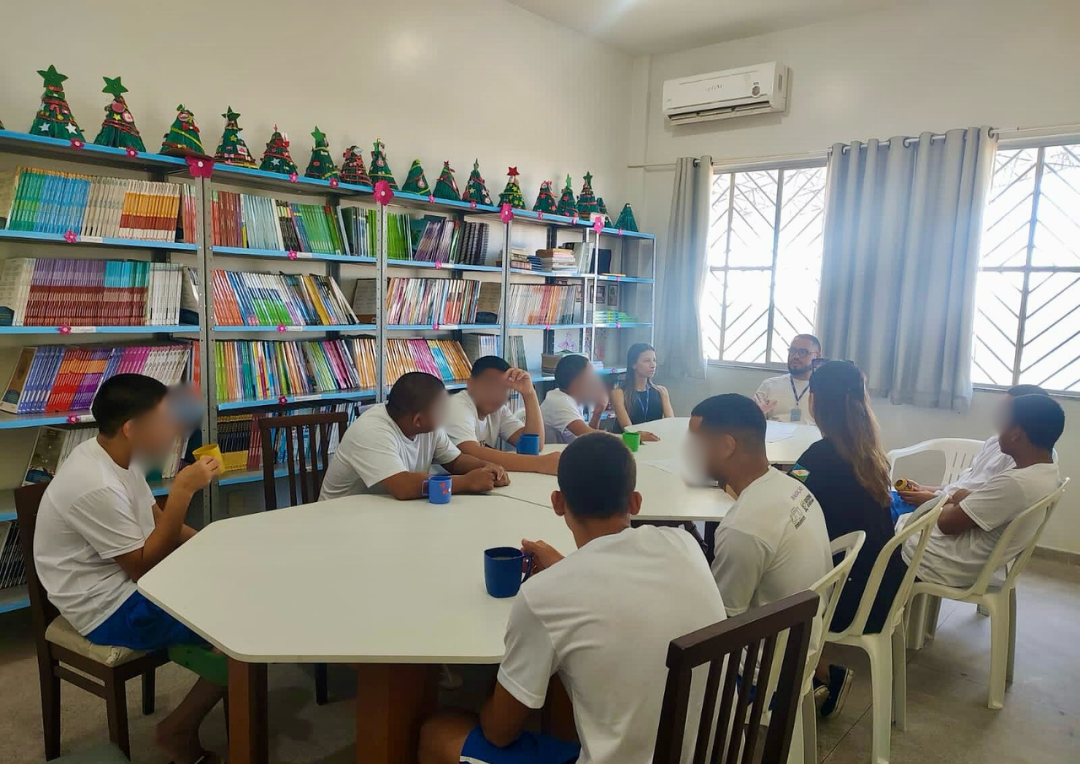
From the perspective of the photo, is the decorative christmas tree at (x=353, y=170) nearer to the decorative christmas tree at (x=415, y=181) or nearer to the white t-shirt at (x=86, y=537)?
the decorative christmas tree at (x=415, y=181)

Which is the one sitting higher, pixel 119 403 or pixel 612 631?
pixel 119 403

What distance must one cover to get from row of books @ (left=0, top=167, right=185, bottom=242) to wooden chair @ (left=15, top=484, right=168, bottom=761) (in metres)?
1.30

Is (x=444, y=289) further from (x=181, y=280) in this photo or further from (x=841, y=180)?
(x=841, y=180)

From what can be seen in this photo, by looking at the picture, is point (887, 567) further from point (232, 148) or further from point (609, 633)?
point (232, 148)

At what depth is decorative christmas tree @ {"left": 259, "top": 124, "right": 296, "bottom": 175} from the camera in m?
3.42

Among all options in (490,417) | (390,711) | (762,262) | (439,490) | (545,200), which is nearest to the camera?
(390,711)

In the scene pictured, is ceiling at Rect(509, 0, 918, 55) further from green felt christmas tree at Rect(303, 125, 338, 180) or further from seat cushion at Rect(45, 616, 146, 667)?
seat cushion at Rect(45, 616, 146, 667)

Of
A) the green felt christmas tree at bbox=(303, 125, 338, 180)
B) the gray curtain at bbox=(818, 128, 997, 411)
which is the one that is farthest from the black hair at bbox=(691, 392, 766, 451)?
the gray curtain at bbox=(818, 128, 997, 411)

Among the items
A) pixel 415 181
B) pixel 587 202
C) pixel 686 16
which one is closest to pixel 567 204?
pixel 587 202

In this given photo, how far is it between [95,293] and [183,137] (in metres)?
0.78

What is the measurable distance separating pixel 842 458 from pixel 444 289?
2673 millimetres

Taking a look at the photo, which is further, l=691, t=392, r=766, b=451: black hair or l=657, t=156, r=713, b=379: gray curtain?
l=657, t=156, r=713, b=379: gray curtain

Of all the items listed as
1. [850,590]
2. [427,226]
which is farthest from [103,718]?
[427,226]

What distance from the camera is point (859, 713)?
251 cm
